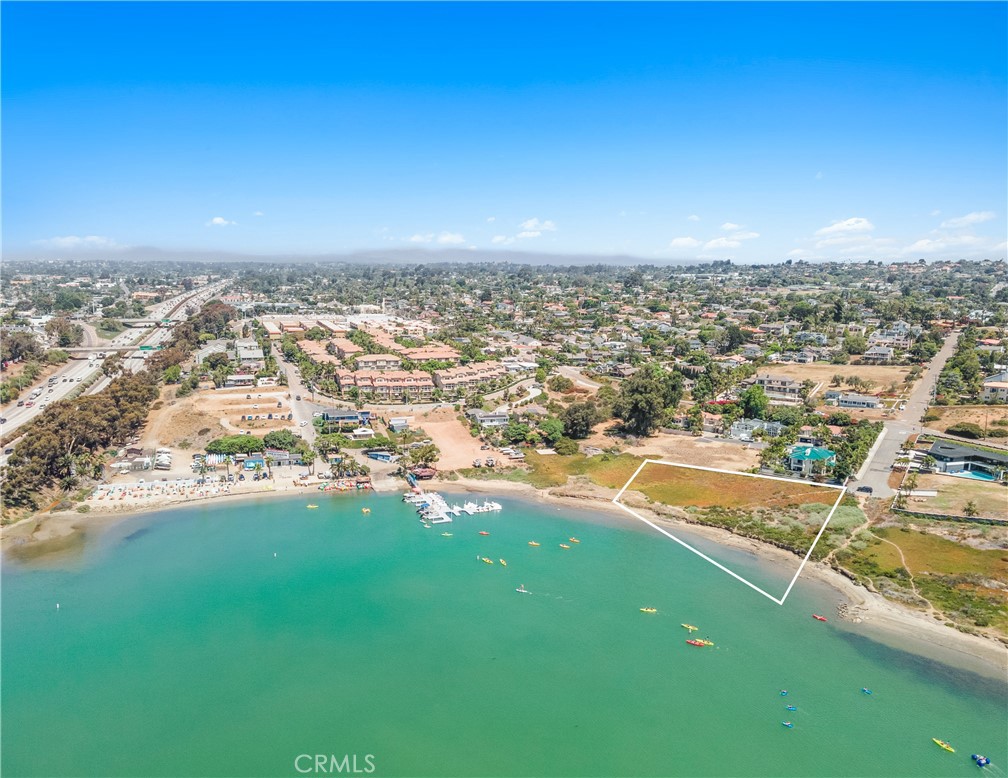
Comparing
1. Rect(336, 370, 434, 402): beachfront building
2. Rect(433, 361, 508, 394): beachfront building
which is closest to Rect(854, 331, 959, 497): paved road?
Rect(433, 361, 508, 394): beachfront building

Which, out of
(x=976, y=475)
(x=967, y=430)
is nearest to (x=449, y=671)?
(x=976, y=475)

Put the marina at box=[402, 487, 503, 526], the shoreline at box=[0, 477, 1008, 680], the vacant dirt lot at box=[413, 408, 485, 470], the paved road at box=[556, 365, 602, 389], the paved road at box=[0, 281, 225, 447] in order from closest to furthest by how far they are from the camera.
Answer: the shoreline at box=[0, 477, 1008, 680] → the marina at box=[402, 487, 503, 526] → the vacant dirt lot at box=[413, 408, 485, 470] → the paved road at box=[0, 281, 225, 447] → the paved road at box=[556, 365, 602, 389]

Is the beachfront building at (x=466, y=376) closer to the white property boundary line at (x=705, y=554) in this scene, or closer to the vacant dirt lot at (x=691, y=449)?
the vacant dirt lot at (x=691, y=449)

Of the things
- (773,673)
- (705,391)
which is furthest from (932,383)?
(773,673)

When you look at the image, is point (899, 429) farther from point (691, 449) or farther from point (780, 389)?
point (691, 449)

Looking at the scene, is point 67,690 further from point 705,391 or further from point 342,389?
point 705,391

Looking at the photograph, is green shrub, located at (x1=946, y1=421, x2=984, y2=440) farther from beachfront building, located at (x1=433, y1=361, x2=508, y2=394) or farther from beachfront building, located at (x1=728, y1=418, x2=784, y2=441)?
beachfront building, located at (x1=433, y1=361, x2=508, y2=394)

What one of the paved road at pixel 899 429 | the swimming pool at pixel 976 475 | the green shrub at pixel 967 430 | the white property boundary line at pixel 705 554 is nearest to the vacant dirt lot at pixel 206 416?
the white property boundary line at pixel 705 554
